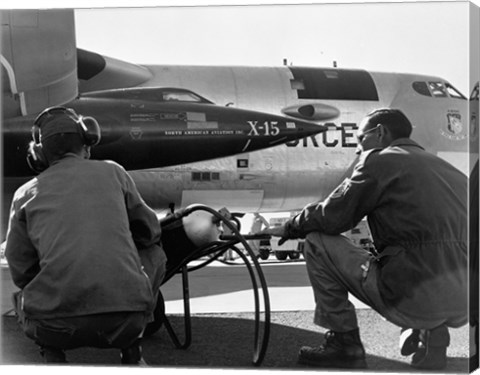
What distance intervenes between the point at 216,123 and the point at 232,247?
26.0 inches

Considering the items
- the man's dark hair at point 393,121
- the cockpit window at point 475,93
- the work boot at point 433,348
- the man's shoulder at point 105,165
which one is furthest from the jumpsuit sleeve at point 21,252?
the cockpit window at point 475,93

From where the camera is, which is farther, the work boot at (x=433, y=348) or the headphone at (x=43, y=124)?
the headphone at (x=43, y=124)

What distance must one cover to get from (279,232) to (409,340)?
0.83 metres

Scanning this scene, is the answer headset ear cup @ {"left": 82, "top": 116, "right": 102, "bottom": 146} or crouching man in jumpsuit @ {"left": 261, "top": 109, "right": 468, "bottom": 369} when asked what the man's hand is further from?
headset ear cup @ {"left": 82, "top": 116, "right": 102, "bottom": 146}

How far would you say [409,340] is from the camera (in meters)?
4.34

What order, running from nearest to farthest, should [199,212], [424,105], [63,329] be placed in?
[63,329] < [424,105] < [199,212]

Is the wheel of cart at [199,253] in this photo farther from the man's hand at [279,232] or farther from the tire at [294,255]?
the tire at [294,255]

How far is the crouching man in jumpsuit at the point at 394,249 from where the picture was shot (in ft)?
13.9

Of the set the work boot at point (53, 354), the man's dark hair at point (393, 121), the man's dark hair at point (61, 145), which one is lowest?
the work boot at point (53, 354)

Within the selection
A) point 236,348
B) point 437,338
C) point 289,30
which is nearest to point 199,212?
point 236,348

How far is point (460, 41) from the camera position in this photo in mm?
4199

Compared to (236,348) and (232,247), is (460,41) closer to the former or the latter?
(232,247)

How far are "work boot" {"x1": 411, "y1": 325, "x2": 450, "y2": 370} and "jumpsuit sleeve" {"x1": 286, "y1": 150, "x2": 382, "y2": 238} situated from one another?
2.05 ft

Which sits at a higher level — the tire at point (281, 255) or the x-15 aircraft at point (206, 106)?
the x-15 aircraft at point (206, 106)
